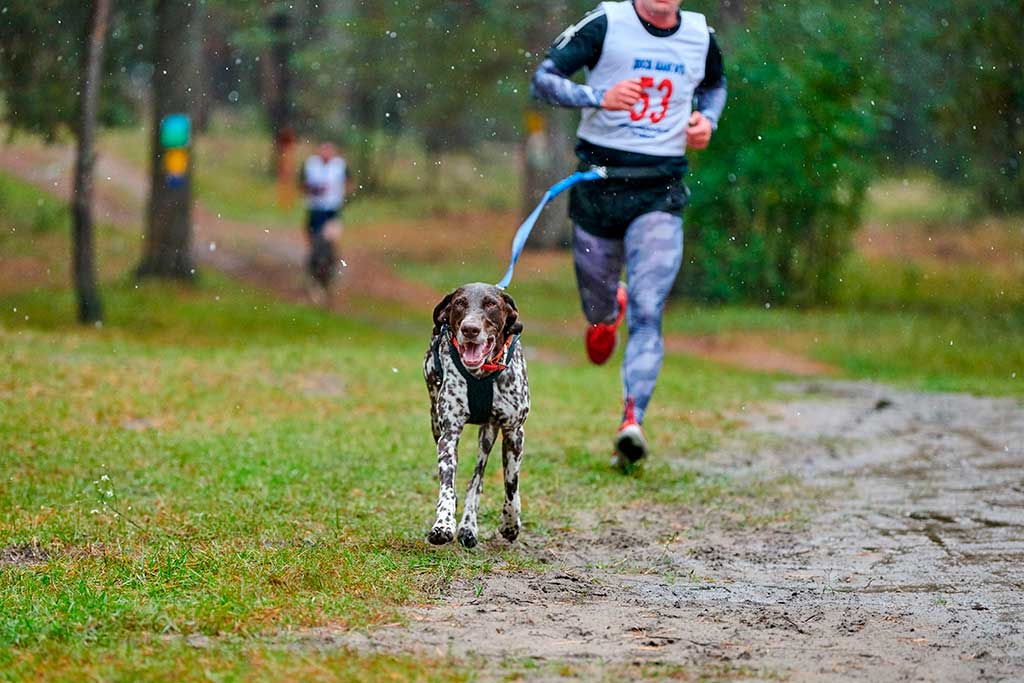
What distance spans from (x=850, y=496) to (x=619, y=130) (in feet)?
8.21

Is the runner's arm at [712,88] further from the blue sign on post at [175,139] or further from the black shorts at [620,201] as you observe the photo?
the blue sign on post at [175,139]

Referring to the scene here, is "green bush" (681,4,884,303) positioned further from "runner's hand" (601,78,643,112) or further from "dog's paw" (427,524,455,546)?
"dog's paw" (427,524,455,546)

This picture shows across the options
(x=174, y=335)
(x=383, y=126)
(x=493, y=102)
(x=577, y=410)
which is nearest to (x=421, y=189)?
(x=383, y=126)

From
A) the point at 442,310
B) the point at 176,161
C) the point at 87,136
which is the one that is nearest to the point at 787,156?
the point at 176,161

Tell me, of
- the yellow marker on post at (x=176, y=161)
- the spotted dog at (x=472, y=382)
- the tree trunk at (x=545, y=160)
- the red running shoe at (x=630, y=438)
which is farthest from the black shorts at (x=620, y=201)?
the tree trunk at (x=545, y=160)

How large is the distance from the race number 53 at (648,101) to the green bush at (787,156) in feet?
46.1

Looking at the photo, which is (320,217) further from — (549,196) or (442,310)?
(442,310)

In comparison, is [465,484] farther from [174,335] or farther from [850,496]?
[174,335]

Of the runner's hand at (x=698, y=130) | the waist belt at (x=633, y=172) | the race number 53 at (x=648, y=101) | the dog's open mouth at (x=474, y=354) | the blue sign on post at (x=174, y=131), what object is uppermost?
the race number 53 at (x=648, y=101)

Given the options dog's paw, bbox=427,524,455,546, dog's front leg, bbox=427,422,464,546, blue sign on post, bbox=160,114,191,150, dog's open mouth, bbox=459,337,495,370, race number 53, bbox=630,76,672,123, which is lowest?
dog's paw, bbox=427,524,455,546

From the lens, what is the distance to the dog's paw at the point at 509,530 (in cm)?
711

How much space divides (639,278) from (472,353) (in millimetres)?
2691

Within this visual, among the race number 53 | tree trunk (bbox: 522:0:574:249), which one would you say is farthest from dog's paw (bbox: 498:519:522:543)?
tree trunk (bbox: 522:0:574:249)

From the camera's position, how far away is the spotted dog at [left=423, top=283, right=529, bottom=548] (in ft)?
21.7
